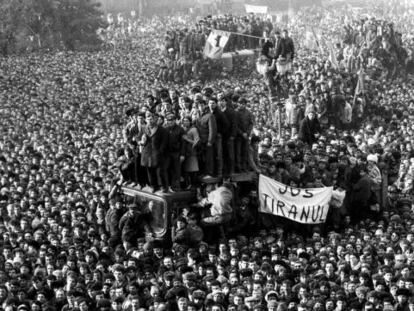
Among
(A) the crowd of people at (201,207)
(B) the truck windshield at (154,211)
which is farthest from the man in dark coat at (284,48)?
(B) the truck windshield at (154,211)

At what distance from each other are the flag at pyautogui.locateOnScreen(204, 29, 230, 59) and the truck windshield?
19.9m

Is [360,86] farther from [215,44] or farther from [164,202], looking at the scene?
[164,202]

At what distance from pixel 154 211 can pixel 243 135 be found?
2.26 m

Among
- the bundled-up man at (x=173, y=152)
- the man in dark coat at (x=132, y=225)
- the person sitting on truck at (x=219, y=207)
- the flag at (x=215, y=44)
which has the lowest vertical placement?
the flag at (x=215, y=44)

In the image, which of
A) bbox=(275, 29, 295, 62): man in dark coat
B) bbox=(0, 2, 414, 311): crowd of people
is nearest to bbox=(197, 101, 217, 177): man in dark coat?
bbox=(0, 2, 414, 311): crowd of people

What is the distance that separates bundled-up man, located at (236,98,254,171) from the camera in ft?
66.9

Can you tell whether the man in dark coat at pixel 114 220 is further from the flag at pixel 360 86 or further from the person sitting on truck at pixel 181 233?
the flag at pixel 360 86

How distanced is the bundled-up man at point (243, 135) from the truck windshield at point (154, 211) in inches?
69.3

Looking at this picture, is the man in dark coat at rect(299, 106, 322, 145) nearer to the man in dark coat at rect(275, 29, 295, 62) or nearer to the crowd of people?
the crowd of people

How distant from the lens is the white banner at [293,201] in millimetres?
20203

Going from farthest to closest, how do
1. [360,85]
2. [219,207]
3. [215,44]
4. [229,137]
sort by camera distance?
[215,44]
[360,85]
[229,137]
[219,207]

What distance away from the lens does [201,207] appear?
19984 mm

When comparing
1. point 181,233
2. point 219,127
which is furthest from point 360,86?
point 181,233

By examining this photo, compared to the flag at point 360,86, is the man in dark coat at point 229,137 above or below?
above
